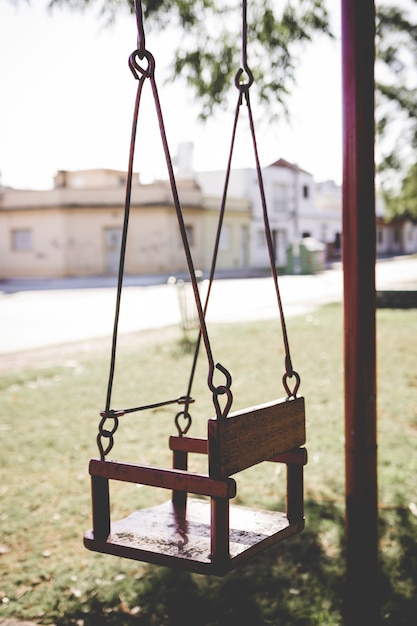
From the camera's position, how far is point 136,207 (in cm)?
2648

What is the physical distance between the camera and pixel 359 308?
2.13 metres

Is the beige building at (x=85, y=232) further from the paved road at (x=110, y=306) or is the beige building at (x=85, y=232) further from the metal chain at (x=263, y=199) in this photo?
the metal chain at (x=263, y=199)

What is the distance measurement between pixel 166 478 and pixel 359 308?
876mm

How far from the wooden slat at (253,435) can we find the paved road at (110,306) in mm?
7686

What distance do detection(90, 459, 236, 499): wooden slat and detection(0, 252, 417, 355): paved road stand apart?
298 inches

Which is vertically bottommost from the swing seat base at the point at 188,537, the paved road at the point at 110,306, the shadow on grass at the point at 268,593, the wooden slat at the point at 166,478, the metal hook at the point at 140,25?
the shadow on grass at the point at 268,593

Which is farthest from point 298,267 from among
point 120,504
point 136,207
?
point 120,504

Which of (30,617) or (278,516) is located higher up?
(278,516)

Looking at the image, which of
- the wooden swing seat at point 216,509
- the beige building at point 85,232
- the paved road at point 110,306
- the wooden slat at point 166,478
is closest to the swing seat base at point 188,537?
the wooden swing seat at point 216,509

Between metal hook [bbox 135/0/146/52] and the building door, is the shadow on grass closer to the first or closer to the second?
metal hook [bbox 135/0/146/52]

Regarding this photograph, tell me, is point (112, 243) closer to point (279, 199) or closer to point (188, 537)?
point (279, 199)

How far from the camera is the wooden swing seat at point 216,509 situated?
158 centimetres

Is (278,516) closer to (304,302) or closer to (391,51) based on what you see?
(391,51)

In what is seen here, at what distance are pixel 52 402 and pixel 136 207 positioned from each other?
68.8ft
